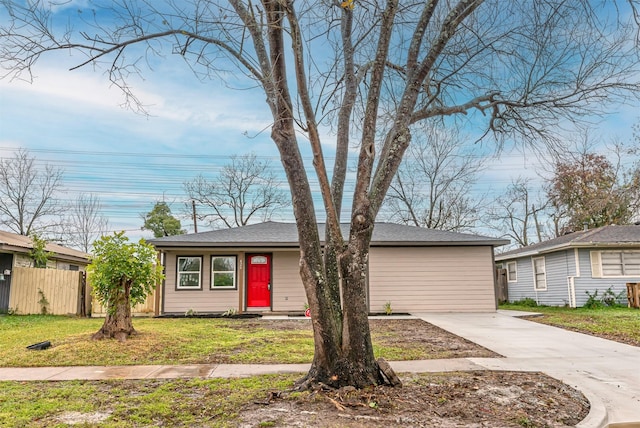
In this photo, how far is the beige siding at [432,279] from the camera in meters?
14.8

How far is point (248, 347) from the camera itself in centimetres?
777

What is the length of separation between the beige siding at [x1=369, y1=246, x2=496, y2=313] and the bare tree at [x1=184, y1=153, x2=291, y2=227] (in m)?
17.4

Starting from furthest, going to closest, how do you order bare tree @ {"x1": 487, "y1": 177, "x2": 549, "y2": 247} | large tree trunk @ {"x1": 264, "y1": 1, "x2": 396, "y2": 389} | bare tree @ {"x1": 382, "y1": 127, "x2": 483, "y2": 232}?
bare tree @ {"x1": 487, "y1": 177, "x2": 549, "y2": 247}
bare tree @ {"x1": 382, "y1": 127, "x2": 483, "y2": 232}
large tree trunk @ {"x1": 264, "y1": 1, "x2": 396, "y2": 389}

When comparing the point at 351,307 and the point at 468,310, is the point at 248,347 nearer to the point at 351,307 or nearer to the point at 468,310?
the point at 351,307

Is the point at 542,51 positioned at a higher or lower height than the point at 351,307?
higher

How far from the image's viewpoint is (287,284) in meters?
15.2

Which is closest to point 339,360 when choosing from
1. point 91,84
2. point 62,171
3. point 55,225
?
point 91,84

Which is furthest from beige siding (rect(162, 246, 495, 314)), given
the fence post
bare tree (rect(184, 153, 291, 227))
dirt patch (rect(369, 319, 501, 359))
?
bare tree (rect(184, 153, 291, 227))

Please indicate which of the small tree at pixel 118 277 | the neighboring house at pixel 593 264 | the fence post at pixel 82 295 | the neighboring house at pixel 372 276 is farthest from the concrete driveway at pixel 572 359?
the fence post at pixel 82 295

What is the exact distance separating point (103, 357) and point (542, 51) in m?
7.77

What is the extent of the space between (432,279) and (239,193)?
1913 centimetres

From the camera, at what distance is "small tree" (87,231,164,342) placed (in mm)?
8250

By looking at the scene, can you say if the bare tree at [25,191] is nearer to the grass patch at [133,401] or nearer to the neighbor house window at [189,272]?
the neighbor house window at [189,272]

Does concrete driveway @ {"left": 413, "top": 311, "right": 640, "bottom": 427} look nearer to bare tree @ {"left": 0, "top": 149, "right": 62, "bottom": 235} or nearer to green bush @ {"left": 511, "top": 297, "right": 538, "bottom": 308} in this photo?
green bush @ {"left": 511, "top": 297, "right": 538, "bottom": 308}
